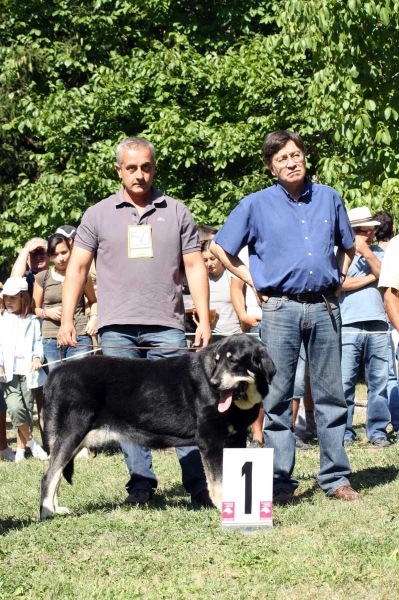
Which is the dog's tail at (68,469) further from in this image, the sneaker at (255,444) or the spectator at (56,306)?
the sneaker at (255,444)

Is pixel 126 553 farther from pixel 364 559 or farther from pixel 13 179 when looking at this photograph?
pixel 13 179

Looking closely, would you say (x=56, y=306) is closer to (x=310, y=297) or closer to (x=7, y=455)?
(x=7, y=455)

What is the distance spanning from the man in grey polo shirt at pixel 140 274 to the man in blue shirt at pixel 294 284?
0.34m

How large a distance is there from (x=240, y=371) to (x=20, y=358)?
4.39 m

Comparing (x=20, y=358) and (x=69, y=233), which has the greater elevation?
(x=69, y=233)

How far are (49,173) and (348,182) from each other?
305 inches

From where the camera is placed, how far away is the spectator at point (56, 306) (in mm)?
8823

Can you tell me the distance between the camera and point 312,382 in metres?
5.90

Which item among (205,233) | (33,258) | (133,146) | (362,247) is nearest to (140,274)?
(133,146)

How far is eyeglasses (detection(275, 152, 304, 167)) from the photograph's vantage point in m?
5.65

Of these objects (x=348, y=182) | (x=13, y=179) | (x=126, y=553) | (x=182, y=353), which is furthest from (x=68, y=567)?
(x=13, y=179)

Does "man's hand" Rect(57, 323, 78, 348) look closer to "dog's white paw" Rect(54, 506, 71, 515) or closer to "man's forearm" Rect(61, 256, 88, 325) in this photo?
"man's forearm" Rect(61, 256, 88, 325)

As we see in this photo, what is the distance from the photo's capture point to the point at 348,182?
36.0 feet

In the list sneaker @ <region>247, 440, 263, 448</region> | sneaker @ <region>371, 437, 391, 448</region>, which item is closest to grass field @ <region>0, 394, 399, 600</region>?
sneaker @ <region>371, 437, 391, 448</region>
